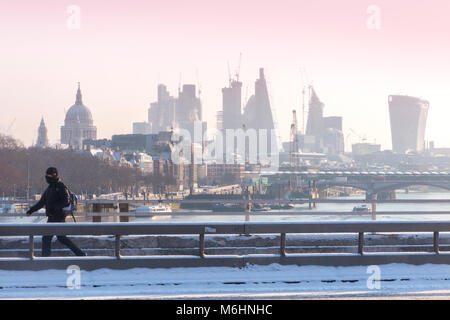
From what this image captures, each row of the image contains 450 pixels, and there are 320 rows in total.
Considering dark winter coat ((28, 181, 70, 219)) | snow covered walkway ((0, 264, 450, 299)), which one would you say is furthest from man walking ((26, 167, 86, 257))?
snow covered walkway ((0, 264, 450, 299))

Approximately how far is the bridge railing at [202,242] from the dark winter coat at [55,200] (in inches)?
38.1

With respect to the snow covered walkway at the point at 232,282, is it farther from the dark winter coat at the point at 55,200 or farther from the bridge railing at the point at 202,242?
the dark winter coat at the point at 55,200

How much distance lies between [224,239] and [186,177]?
525ft

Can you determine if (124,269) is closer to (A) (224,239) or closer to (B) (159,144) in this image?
(A) (224,239)

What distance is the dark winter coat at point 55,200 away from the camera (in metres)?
11.2

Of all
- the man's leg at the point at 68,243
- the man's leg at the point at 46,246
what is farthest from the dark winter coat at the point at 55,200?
the man's leg at the point at 68,243

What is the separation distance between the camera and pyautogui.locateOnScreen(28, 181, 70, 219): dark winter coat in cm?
1116

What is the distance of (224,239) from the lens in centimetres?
1297

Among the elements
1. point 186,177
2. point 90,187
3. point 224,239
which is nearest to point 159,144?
point 186,177

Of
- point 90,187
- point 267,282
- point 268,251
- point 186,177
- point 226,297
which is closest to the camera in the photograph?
point 226,297

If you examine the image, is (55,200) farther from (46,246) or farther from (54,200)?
(46,246)

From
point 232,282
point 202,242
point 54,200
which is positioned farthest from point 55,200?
point 232,282

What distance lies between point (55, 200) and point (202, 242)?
2.70m

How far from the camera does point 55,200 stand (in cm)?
1120
